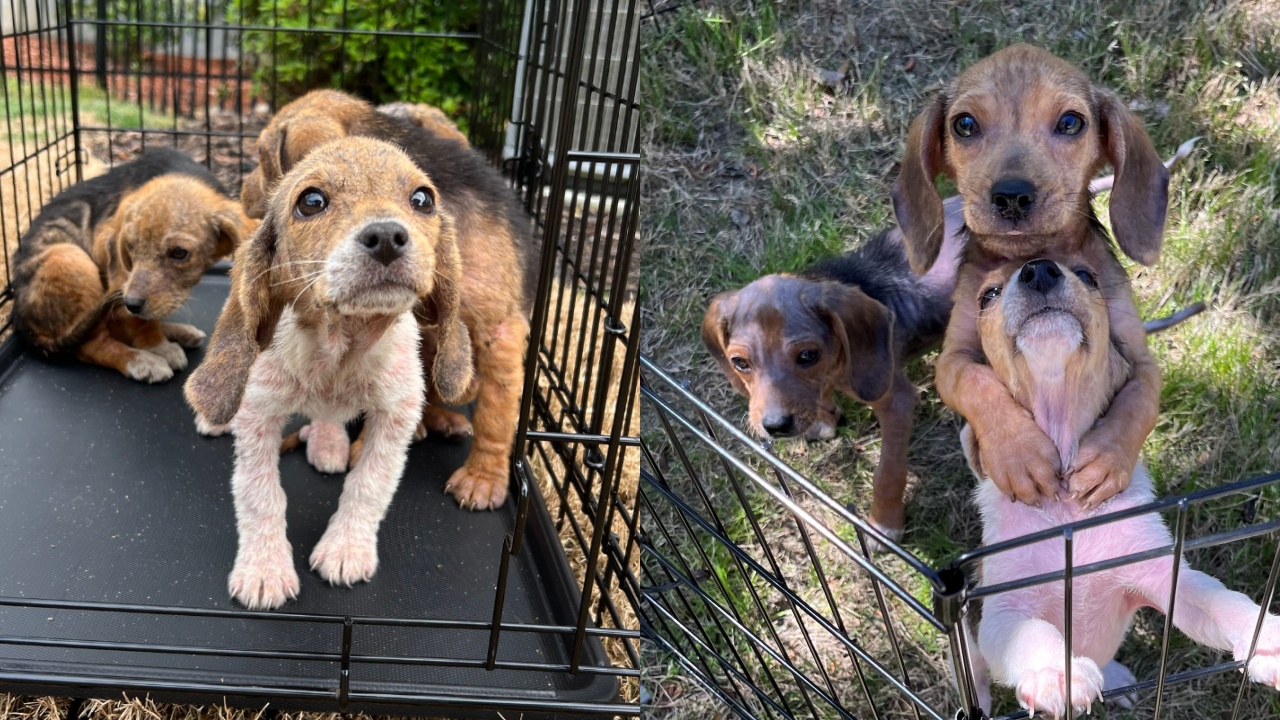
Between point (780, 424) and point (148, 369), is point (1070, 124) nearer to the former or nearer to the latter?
point (780, 424)

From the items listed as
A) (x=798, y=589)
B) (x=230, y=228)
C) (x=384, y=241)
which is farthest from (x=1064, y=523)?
(x=230, y=228)

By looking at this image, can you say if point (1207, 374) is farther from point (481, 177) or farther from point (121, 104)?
point (121, 104)

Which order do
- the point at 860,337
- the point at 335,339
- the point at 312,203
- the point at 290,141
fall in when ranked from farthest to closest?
the point at 290,141
the point at 335,339
the point at 312,203
the point at 860,337

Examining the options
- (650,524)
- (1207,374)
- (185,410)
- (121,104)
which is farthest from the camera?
(121,104)

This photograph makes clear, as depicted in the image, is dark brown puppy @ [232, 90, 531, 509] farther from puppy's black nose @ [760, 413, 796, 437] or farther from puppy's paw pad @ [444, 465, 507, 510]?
puppy's black nose @ [760, 413, 796, 437]

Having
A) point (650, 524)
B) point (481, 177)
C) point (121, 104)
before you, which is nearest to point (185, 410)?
point (481, 177)

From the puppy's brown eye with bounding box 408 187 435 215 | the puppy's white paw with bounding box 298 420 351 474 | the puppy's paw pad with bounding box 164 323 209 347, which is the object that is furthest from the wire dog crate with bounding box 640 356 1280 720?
the puppy's paw pad with bounding box 164 323 209 347
